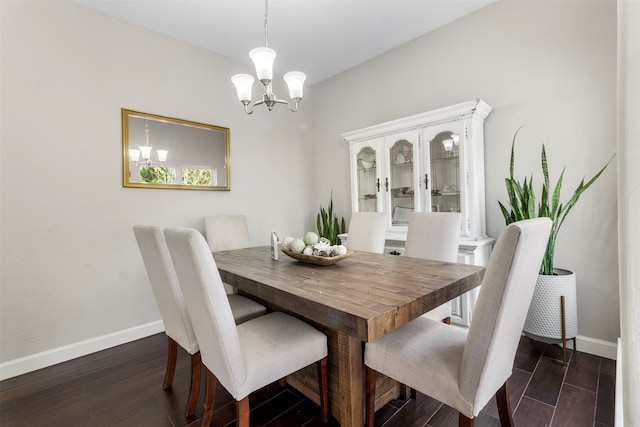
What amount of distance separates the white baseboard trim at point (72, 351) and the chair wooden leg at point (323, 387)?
1996mm

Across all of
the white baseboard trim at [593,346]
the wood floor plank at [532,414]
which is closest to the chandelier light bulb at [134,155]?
the wood floor plank at [532,414]

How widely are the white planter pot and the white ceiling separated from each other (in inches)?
92.2

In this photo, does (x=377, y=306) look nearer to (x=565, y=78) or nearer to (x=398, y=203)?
(x=398, y=203)

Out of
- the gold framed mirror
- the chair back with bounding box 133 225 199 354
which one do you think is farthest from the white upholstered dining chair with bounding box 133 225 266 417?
the gold framed mirror

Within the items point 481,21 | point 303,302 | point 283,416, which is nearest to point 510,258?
point 303,302

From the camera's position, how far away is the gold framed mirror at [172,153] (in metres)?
2.67

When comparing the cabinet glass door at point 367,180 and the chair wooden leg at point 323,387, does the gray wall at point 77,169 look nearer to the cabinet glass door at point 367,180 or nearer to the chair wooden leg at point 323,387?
the cabinet glass door at point 367,180

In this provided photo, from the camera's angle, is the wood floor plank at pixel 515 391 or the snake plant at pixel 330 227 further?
the snake plant at pixel 330 227

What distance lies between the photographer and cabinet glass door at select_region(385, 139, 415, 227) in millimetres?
2898

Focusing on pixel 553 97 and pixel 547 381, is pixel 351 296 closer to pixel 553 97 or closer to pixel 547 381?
pixel 547 381

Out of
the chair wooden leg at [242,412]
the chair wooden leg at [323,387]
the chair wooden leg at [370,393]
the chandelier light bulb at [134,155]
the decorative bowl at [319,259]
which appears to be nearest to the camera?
the chair wooden leg at [242,412]

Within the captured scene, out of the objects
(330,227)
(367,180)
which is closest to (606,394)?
Answer: (367,180)

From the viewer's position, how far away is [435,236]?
2.13m

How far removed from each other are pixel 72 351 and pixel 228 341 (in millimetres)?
2064
